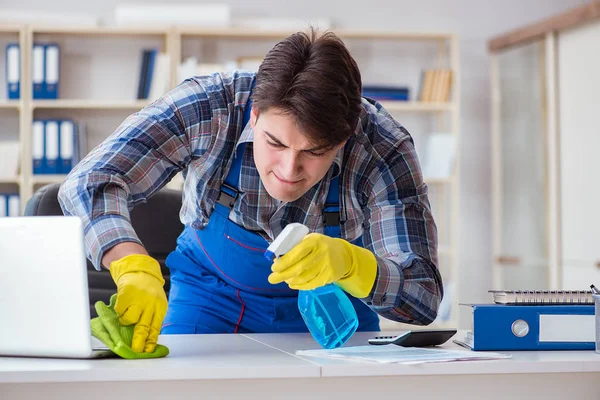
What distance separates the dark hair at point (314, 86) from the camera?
4.37 ft

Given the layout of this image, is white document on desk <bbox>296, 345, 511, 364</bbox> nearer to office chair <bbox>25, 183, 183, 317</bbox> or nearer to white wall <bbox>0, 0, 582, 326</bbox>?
office chair <bbox>25, 183, 183, 317</bbox>

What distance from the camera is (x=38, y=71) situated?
3.92m

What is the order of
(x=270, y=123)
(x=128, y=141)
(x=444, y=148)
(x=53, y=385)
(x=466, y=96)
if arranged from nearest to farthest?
(x=53, y=385)
(x=270, y=123)
(x=128, y=141)
(x=444, y=148)
(x=466, y=96)

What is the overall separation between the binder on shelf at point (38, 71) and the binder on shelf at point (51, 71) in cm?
1

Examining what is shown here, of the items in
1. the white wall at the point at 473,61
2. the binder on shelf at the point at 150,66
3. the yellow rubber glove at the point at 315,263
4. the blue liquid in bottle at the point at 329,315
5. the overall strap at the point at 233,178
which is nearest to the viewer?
the yellow rubber glove at the point at 315,263

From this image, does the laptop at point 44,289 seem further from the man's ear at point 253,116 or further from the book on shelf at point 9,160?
the book on shelf at point 9,160

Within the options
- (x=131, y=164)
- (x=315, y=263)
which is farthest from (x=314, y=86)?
(x=131, y=164)

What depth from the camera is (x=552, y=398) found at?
110 centimetres

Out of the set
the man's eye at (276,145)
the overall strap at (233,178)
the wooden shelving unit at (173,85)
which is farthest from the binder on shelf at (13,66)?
the man's eye at (276,145)

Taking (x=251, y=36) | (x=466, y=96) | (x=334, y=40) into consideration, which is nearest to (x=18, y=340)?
(x=334, y=40)

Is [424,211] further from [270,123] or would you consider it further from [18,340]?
[18,340]

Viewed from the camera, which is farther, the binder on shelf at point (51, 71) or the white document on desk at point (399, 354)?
the binder on shelf at point (51, 71)

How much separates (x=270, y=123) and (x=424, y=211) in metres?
0.39

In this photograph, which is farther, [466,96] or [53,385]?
[466,96]
